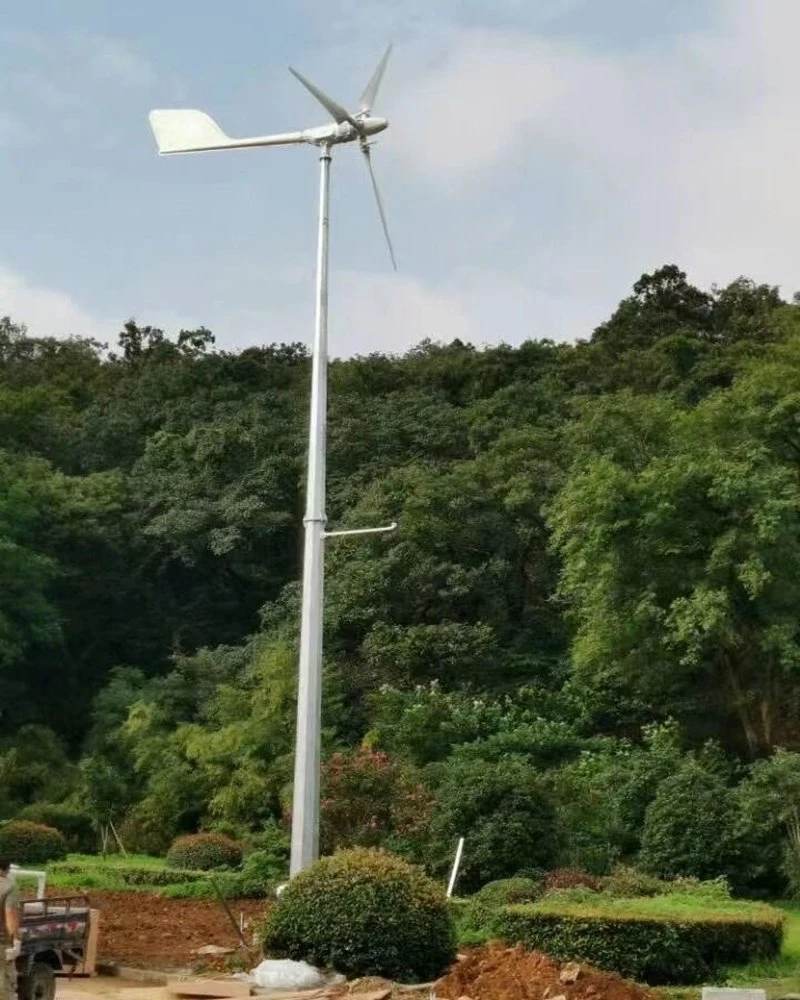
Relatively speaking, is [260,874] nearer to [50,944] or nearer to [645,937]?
[645,937]

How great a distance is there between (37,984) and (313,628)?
4954 mm

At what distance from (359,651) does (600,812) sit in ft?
33.7

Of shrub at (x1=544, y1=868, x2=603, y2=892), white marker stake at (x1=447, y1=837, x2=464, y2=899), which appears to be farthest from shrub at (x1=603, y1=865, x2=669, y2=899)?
white marker stake at (x1=447, y1=837, x2=464, y2=899)

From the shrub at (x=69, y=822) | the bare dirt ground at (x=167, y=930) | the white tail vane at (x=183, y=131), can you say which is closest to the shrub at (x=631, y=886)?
the bare dirt ground at (x=167, y=930)

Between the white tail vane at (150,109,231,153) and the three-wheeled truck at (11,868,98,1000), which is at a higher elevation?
the white tail vane at (150,109,231,153)

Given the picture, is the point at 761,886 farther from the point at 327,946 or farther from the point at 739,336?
the point at 739,336

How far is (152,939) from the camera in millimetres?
15641

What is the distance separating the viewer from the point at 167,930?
53.6ft

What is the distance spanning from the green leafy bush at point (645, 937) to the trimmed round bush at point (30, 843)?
1358cm

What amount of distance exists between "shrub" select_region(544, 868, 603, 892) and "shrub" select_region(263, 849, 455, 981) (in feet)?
17.6

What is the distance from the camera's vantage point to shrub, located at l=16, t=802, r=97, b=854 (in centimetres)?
2927

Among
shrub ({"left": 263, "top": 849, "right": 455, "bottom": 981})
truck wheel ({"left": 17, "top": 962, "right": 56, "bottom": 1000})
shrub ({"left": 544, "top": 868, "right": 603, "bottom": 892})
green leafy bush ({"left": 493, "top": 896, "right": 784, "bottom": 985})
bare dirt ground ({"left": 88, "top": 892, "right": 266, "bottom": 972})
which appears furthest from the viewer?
shrub ({"left": 544, "top": 868, "right": 603, "bottom": 892})

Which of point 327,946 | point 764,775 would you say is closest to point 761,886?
point 764,775

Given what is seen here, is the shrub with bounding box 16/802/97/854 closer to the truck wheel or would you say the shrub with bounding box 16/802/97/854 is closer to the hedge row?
the hedge row
